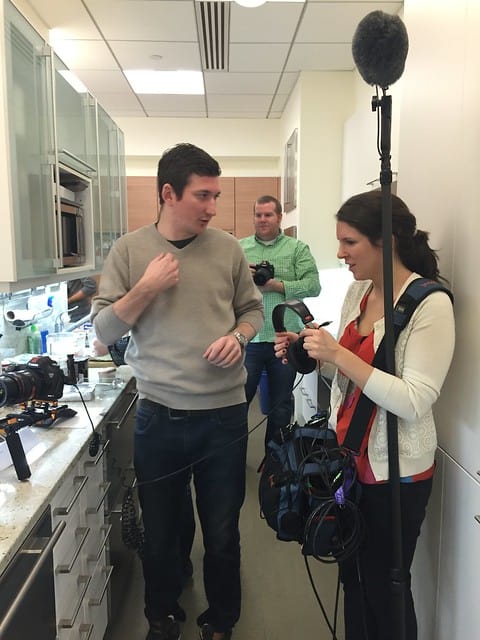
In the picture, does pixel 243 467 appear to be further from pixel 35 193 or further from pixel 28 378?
pixel 35 193

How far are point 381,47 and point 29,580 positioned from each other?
1.21m

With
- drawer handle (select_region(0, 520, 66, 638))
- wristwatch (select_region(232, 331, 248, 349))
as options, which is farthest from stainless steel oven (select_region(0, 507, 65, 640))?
wristwatch (select_region(232, 331, 248, 349))

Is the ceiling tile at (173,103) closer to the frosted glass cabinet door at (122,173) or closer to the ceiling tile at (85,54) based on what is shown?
the ceiling tile at (85,54)

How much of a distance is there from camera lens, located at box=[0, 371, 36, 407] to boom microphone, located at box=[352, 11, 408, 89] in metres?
1.05

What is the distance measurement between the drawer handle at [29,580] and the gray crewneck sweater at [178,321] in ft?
1.41

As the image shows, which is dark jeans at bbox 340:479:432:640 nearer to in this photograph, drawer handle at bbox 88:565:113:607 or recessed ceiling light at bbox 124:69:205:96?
drawer handle at bbox 88:565:113:607

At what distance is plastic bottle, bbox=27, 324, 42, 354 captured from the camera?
94.3 inches

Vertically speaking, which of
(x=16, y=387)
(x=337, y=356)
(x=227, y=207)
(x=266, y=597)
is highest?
(x=227, y=207)

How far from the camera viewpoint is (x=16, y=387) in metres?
1.28

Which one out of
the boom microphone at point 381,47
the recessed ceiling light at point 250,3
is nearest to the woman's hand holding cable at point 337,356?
the boom microphone at point 381,47

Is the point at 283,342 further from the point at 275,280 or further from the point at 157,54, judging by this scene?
the point at 157,54

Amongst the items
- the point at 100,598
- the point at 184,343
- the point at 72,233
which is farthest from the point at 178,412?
the point at 72,233

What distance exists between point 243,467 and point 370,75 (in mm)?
1064

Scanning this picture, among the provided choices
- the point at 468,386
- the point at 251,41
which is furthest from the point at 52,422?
the point at 251,41
